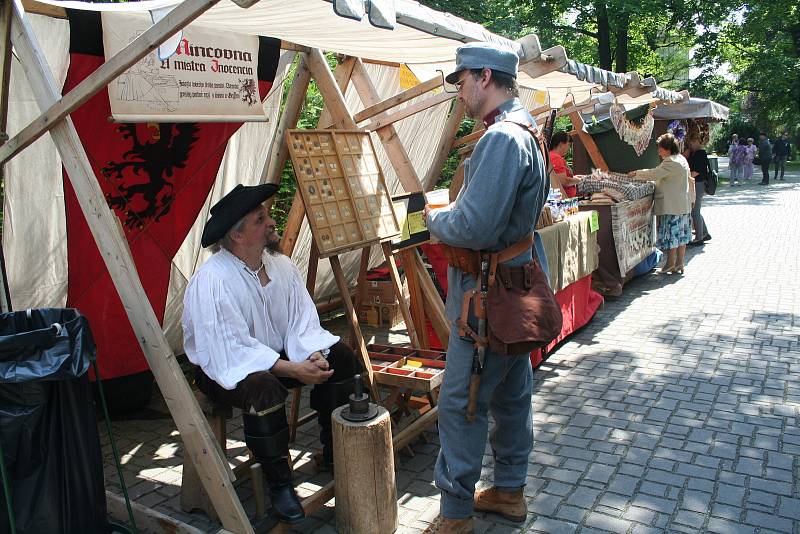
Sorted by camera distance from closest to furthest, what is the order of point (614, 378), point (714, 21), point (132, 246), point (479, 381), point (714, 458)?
point (479, 381), point (714, 458), point (132, 246), point (614, 378), point (714, 21)

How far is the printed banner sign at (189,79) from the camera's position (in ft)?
9.95

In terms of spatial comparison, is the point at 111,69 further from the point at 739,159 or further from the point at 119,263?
the point at 739,159

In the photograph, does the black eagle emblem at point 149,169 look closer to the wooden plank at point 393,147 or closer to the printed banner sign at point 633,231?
the wooden plank at point 393,147

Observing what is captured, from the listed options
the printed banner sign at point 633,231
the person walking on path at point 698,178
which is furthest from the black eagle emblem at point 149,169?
the person walking on path at point 698,178

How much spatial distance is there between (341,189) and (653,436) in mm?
2186

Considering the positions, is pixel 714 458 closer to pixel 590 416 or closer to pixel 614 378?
pixel 590 416

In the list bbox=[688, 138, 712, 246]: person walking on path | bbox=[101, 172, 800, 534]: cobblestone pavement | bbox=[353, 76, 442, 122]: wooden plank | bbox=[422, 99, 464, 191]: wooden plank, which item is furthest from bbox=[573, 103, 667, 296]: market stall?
bbox=[353, 76, 442, 122]: wooden plank

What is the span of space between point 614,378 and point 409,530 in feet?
7.55

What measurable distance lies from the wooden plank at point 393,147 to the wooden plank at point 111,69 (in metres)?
2.05

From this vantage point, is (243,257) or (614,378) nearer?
(243,257)

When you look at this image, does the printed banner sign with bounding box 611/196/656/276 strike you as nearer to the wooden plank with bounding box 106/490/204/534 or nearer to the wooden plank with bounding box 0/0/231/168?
the wooden plank with bounding box 106/490/204/534

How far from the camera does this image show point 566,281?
5.16 metres

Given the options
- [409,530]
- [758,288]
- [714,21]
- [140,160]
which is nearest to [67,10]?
[140,160]

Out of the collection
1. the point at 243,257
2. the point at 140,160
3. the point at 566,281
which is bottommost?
the point at 566,281
